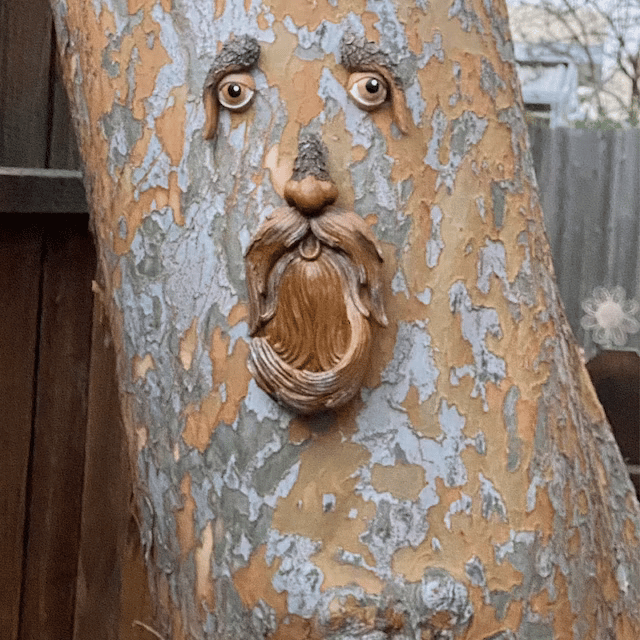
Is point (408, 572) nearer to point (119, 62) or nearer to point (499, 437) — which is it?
point (499, 437)

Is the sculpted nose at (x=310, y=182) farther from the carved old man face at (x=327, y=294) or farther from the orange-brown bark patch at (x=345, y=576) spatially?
the orange-brown bark patch at (x=345, y=576)

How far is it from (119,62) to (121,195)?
0.52 feet

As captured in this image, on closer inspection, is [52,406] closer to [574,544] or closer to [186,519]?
[186,519]

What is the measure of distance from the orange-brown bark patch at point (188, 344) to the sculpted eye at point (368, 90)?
0.29 meters

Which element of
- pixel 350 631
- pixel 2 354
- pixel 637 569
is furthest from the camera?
pixel 2 354

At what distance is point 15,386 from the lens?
177 centimetres

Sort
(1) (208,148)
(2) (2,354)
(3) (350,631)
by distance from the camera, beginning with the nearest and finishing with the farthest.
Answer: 1. (3) (350,631)
2. (1) (208,148)
3. (2) (2,354)

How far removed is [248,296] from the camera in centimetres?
93

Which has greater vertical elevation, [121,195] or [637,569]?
[121,195]

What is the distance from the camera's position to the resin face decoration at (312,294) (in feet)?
2.91

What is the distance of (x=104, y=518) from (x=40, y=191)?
2.17 feet

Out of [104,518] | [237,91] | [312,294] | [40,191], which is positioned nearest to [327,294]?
[312,294]

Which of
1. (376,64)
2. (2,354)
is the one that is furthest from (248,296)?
(2,354)

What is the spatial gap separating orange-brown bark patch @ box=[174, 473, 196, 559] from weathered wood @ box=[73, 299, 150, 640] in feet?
2.92
